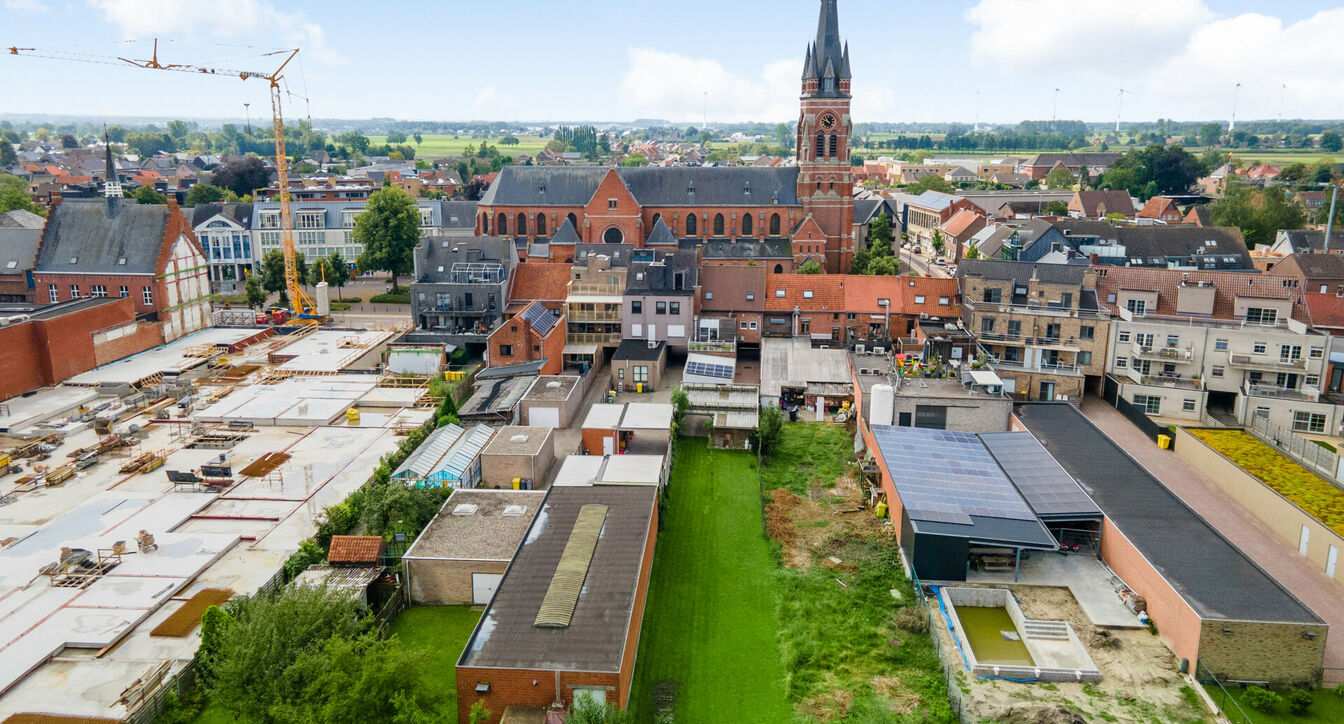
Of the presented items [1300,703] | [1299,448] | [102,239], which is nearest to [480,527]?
[1300,703]

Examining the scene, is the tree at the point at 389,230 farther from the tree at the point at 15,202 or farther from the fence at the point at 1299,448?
the fence at the point at 1299,448

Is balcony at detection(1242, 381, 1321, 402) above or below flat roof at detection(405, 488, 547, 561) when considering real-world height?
above

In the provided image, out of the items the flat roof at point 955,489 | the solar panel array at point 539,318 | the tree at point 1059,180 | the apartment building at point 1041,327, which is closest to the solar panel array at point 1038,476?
the flat roof at point 955,489

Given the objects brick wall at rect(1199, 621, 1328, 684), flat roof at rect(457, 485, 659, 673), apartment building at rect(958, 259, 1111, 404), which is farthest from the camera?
apartment building at rect(958, 259, 1111, 404)

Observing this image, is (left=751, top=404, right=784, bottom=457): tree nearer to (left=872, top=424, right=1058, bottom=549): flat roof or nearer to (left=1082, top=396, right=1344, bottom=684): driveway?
(left=872, top=424, right=1058, bottom=549): flat roof

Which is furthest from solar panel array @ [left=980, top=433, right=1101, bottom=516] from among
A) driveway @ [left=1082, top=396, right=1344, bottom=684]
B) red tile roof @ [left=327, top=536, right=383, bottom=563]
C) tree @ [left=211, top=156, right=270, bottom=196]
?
tree @ [left=211, top=156, right=270, bottom=196]

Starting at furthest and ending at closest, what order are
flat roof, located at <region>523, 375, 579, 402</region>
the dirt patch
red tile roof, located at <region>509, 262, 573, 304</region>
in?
1. red tile roof, located at <region>509, 262, 573, 304</region>
2. flat roof, located at <region>523, 375, 579, 402</region>
3. the dirt patch

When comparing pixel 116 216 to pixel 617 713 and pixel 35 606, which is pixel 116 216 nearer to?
pixel 35 606
